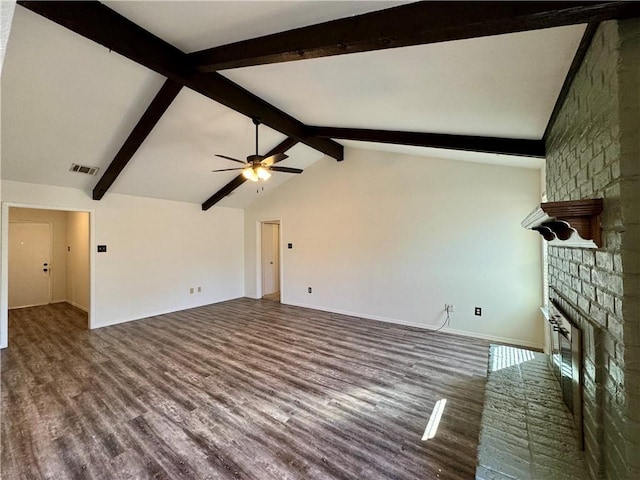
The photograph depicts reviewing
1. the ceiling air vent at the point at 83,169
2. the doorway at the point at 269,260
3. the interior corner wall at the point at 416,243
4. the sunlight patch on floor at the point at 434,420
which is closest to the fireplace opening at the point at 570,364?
the sunlight patch on floor at the point at 434,420

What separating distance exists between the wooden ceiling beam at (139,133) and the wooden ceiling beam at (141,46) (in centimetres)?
30

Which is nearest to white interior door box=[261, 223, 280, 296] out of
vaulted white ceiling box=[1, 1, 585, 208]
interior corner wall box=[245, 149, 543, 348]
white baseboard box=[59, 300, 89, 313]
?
interior corner wall box=[245, 149, 543, 348]

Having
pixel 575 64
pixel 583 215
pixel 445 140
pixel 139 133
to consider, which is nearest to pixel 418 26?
pixel 575 64

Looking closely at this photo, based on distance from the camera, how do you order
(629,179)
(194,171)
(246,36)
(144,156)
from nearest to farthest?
(629,179), (246,36), (144,156), (194,171)

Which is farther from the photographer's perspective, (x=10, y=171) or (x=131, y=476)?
(x=10, y=171)

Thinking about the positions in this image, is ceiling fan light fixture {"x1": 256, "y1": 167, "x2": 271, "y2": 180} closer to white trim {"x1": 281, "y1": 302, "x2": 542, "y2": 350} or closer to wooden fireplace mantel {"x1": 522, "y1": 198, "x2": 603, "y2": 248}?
wooden fireplace mantel {"x1": 522, "y1": 198, "x2": 603, "y2": 248}

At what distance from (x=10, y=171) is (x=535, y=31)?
573cm

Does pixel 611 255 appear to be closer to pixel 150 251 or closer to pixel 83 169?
pixel 83 169

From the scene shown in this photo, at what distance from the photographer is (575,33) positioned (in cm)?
152

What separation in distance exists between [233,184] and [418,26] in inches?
189

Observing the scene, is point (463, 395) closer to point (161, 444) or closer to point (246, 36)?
point (161, 444)

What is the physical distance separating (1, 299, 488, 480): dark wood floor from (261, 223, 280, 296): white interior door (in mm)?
2819

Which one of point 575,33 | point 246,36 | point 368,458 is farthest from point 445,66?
point 368,458

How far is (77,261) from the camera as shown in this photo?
20.7 feet
